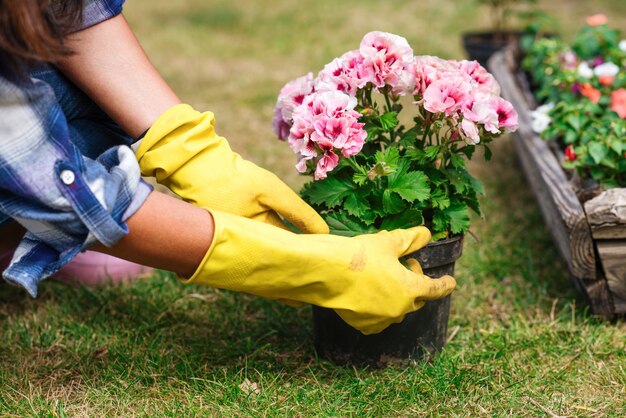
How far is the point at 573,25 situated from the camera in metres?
6.06

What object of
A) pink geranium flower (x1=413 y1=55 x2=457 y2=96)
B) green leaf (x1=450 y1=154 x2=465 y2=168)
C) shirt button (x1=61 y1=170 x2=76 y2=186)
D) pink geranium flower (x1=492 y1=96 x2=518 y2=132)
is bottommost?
green leaf (x1=450 y1=154 x2=465 y2=168)

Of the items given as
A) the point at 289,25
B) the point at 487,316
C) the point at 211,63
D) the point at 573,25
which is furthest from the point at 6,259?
the point at 573,25

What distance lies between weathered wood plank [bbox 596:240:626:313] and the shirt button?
139cm

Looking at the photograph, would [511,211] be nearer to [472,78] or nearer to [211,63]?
[472,78]

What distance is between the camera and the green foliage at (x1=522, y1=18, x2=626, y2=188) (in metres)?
2.48

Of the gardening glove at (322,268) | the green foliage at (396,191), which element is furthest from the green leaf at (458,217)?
the gardening glove at (322,268)

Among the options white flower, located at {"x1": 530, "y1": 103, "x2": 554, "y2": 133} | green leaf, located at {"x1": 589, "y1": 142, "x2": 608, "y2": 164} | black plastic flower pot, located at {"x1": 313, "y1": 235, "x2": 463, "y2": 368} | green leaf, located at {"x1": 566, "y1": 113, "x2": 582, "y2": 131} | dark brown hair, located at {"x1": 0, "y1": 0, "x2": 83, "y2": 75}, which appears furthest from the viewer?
white flower, located at {"x1": 530, "y1": 103, "x2": 554, "y2": 133}

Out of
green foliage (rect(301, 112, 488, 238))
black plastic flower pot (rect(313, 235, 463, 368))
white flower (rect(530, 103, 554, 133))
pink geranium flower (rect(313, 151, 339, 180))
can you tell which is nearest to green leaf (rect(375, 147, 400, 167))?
green foliage (rect(301, 112, 488, 238))

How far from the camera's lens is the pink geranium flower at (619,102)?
109 inches

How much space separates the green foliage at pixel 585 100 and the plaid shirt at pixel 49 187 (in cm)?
146

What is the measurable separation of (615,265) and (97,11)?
1496mm

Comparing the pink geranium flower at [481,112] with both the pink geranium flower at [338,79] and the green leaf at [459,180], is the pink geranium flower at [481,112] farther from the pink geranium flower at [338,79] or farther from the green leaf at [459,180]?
the pink geranium flower at [338,79]

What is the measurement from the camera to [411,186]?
1878 millimetres

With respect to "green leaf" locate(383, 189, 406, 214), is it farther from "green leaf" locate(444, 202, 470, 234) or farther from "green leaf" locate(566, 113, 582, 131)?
"green leaf" locate(566, 113, 582, 131)
